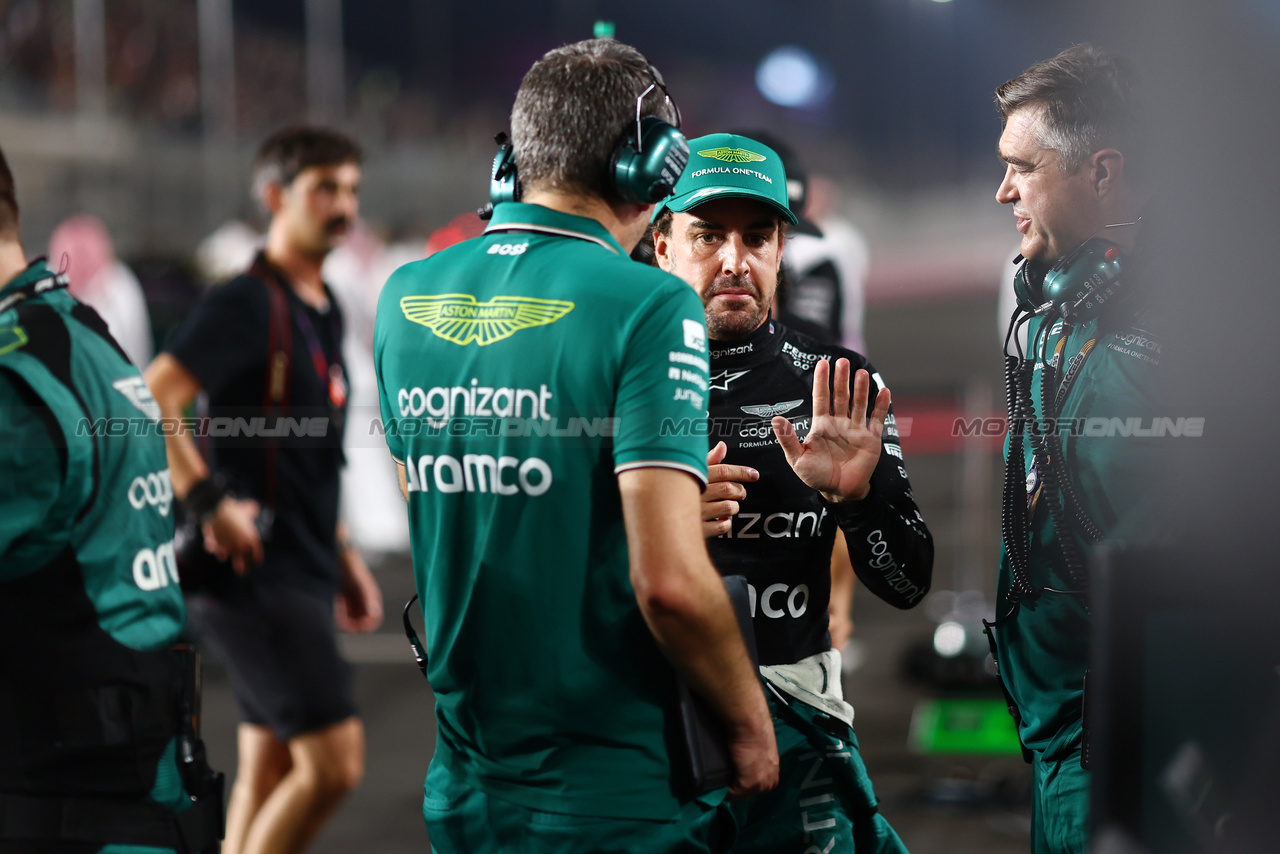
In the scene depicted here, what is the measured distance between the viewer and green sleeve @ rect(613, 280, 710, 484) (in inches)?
68.0

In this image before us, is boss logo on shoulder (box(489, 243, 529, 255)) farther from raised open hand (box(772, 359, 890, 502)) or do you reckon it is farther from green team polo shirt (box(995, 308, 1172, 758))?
green team polo shirt (box(995, 308, 1172, 758))

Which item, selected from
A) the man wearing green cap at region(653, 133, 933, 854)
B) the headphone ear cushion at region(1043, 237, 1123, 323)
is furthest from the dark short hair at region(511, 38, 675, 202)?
the headphone ear cushion at region(1043, 237, 1123, 323)

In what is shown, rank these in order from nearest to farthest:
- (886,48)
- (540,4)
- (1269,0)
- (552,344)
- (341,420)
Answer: (1269,0) → (552,344) → (341,420) → (540,4) → (886,48)

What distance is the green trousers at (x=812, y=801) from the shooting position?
2.22 m

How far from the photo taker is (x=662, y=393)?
68.4 inches

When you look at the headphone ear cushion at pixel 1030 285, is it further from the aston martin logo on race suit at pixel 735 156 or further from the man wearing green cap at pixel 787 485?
the aston martin logo on race suit at pixel 735 156

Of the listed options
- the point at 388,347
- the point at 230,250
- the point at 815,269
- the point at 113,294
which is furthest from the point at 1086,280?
the point at 230,250

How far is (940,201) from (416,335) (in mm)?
28015

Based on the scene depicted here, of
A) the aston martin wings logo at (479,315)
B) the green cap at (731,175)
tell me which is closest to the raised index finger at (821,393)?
the green cap at (731,175)

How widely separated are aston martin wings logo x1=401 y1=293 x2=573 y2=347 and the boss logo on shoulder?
0.09 m

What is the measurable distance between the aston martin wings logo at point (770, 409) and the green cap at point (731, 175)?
0.39 meters

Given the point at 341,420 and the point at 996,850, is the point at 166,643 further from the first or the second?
the point at 996,850

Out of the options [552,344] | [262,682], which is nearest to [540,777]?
[552,344]

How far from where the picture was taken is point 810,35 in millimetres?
26344
